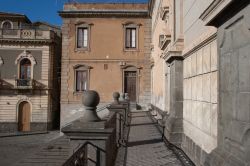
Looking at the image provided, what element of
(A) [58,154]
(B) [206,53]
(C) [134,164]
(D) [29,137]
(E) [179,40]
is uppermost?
(E) [179,40]

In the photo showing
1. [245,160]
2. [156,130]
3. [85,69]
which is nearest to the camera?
[245,160]

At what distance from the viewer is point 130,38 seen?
1096 inches

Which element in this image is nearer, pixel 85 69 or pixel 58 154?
pixel 58 154

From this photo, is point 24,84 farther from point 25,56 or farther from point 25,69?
point 25,56

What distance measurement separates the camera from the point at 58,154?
4898 millimetres

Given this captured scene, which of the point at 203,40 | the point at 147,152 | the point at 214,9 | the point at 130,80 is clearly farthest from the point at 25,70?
the point at 214,9

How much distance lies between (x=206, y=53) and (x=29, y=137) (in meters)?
25.5

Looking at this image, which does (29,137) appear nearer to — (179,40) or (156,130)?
(156,130)

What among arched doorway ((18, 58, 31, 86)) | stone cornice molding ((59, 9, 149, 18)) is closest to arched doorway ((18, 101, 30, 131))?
arched doorway ((18, 58, 31, 86))

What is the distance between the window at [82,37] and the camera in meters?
27.6

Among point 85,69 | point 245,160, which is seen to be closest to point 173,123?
point 245,160

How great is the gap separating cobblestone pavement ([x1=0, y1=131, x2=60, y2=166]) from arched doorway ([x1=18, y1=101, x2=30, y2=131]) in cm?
208

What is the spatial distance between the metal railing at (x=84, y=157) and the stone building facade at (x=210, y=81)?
1520 mm

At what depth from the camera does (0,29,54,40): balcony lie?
102 ft
